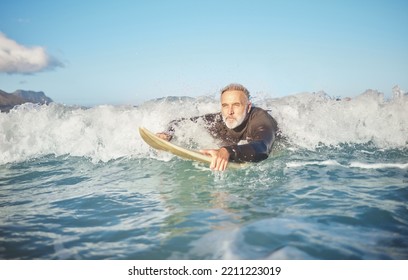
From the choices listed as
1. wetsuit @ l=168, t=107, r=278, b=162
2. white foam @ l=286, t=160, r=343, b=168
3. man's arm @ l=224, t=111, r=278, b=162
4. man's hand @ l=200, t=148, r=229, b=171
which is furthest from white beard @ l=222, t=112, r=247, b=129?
Answer: man's hand @ l=200, t=148, r=229, b=171

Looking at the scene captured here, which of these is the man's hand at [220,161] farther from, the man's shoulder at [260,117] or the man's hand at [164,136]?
the man's hand at [164,136]

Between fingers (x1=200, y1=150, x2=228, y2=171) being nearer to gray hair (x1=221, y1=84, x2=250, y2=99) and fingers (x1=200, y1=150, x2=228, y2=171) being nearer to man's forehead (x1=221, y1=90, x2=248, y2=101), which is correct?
man's forehead (x1=221, y1=90, x2=248, y2=101)

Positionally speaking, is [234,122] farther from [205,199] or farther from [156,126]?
[156,126]

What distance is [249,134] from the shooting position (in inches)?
222

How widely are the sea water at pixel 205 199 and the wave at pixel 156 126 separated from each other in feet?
0.26

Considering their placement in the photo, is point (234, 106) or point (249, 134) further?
point (234, 106)

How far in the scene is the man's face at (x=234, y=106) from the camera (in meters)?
5.84

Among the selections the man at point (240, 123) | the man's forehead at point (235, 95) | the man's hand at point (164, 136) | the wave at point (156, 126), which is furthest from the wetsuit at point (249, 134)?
the wave at point (156, 126)

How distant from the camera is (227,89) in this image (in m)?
5.95

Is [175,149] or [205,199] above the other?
[175,149]

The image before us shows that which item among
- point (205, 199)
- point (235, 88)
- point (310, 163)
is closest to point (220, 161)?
point (205, 199)

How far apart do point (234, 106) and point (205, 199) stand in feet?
7.56

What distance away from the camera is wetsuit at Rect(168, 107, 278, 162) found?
395cm

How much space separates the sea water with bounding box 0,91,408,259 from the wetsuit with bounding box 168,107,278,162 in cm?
62
